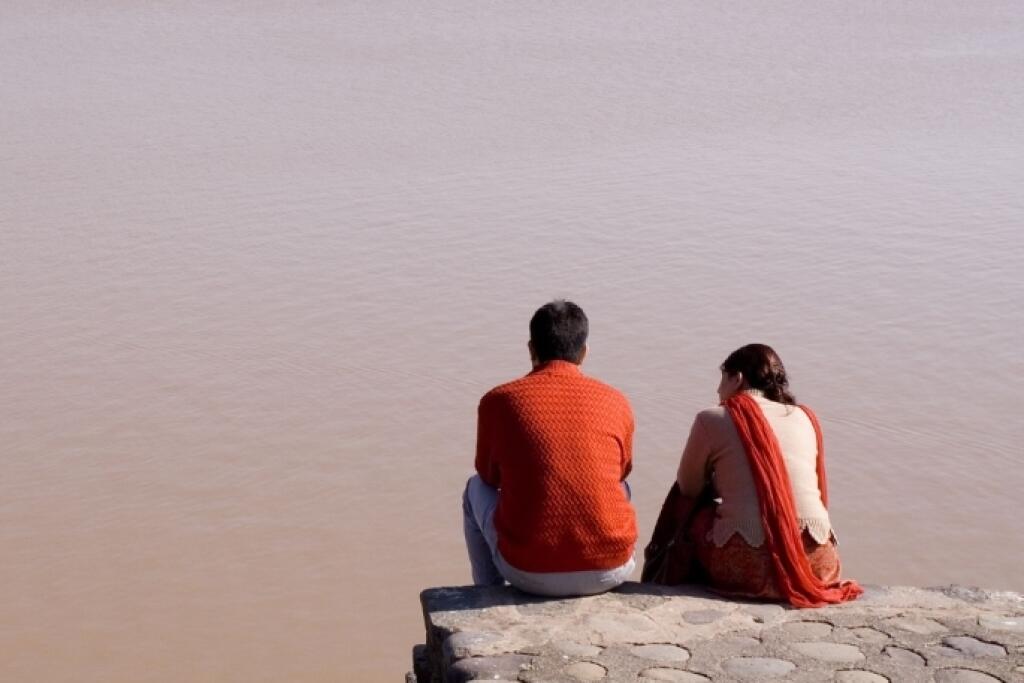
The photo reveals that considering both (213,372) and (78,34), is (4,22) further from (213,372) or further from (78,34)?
(213,372)

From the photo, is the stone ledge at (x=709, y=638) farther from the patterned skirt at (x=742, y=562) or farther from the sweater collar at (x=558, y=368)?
the sweater collar at (x=558, y=368)

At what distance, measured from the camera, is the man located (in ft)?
14.4

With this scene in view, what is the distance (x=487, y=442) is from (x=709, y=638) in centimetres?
86

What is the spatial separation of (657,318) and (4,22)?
16287 mm

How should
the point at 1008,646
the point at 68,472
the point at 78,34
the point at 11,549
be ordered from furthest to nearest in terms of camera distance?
the point at 78,34 → the point at 68,472 → the point at 11,549 → the point at 1008,646

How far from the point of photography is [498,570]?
4660 mm

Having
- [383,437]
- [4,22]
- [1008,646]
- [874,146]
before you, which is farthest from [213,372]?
[4,22]

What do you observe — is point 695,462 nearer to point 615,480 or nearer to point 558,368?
point 615,480

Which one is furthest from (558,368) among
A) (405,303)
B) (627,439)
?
(405,303)

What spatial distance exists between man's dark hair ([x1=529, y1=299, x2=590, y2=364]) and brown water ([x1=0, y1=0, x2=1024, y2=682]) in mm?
1708

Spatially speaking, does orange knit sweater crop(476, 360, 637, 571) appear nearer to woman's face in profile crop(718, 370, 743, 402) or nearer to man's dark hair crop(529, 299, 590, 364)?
man's dark hair crop(529, 299, 590, 364)

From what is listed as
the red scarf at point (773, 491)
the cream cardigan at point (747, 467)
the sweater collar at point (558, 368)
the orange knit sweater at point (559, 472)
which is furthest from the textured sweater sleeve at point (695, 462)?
the sweater collar at point (558, 368)

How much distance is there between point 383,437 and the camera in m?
7.69

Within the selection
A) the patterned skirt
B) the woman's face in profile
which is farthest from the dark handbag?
the woman's face in profile
